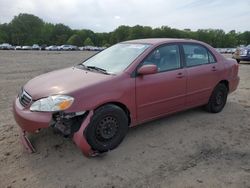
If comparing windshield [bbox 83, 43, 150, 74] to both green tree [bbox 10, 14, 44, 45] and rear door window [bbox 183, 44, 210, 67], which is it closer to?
rear door window [bbox 183, 44, 210, 67]

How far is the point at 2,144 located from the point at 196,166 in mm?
2886

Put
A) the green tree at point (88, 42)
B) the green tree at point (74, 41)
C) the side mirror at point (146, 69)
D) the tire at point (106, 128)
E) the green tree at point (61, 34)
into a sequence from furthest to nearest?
the green tree at point (61, 34)
the green tree at point (88, 42)
the green tree at point (74, 41)
the side mirror at point (146, 69)
the tire at point (106, 128)

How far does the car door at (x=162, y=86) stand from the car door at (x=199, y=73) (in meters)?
0.20

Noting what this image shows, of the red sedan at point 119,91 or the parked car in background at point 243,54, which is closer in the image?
the red sedan at point 119,91

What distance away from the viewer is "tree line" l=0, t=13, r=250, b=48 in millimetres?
92562

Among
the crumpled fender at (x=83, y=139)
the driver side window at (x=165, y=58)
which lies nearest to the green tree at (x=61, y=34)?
the driver side window at (x=165, y=58)

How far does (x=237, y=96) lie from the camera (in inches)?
290

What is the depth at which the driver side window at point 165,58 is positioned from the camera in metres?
4.61

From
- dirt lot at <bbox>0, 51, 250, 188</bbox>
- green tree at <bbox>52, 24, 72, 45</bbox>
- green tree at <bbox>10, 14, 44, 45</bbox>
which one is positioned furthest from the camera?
green tree at <bbox>52, 24, 72, 45</bbox>

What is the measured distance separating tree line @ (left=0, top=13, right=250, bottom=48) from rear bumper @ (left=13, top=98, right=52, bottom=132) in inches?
3475

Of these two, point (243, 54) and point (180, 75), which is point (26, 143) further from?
point (243, 54)

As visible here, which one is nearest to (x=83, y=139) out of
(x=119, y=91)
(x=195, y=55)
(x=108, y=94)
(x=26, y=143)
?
(x=108, y=94)

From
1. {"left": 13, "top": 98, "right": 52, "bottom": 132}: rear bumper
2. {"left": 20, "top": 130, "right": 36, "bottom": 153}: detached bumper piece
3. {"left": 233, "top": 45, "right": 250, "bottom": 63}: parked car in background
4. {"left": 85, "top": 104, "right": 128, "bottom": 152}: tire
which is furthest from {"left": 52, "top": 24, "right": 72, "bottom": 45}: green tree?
{"left": 85, "top": 104, "right": 128, "bottom": 152}: tire

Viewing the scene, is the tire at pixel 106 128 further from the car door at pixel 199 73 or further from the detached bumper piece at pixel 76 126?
the car door at pixel 199 73
